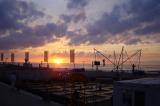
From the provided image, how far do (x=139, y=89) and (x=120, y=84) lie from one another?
115cm

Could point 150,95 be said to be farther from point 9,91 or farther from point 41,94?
point 9,91

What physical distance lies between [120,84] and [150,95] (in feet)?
5.68

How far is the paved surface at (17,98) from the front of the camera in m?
22.0

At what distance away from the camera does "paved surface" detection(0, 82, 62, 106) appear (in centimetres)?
2197

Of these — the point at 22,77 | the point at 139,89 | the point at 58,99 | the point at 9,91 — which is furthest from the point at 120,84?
the point at 22,77

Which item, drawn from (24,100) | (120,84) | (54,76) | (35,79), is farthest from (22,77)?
(120,84)

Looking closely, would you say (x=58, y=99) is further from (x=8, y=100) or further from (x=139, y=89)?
(x=139, y=89)

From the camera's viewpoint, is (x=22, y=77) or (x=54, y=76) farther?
(x=54, y=76)

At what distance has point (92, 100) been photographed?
2403 centimetres

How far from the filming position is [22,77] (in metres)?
37.6

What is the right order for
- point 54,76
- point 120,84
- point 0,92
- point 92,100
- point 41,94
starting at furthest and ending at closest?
point 54,76, point 0,92, point 92,100, point 41,94, point 120,84

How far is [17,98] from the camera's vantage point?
24.0 meters

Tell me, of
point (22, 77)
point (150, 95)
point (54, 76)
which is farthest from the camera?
point (54, 76)

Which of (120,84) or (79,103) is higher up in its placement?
(120,84)
